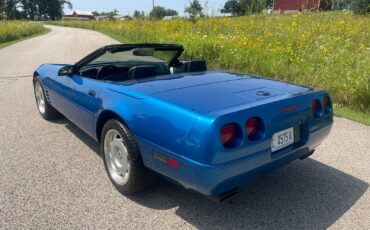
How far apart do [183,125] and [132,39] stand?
1627cm

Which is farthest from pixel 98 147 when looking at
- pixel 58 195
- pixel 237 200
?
pixel 237 200

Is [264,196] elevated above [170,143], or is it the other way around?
[170,143]

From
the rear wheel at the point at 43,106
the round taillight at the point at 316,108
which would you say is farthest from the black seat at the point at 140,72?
the rear wheel at the point at 43,106

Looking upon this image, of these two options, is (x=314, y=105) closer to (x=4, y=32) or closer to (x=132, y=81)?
(x=132, y=81)

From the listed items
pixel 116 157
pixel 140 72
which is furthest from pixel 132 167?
pixel 140 72

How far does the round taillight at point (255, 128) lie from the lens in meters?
2.27

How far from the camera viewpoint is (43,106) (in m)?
5.09

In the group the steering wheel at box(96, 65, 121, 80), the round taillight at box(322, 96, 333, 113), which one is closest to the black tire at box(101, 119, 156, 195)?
the steering wheel at box(96, 65, 121, 80)

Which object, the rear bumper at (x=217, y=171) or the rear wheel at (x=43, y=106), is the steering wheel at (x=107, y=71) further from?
the rear wheel at (x=43, y=106)

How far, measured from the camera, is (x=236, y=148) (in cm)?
216

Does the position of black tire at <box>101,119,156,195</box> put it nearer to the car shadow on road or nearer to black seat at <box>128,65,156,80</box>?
the car shadow on road

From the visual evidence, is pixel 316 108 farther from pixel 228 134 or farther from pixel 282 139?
pixel 228 134

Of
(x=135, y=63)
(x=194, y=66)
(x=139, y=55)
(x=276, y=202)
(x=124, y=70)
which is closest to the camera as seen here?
(x=276, y=202)

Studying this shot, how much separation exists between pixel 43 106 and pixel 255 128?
153 inches
